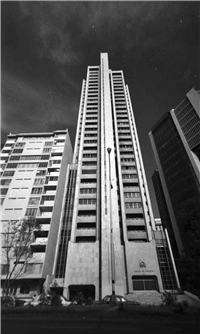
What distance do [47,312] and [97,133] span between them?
49558 millimetres

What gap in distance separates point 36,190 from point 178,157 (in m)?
45.5

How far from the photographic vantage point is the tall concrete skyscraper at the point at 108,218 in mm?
28406

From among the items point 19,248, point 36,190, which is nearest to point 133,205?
point 36,190

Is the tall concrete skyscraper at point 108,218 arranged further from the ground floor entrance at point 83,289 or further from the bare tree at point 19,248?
the bare tree at point 19,248

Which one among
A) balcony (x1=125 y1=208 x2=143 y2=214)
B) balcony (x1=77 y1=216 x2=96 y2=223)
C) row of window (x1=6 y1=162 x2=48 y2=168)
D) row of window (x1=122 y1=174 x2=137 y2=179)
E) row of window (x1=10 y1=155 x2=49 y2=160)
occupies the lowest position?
balcony (x1=77 y1=216 x2=96 y2=223)

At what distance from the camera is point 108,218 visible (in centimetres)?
3462

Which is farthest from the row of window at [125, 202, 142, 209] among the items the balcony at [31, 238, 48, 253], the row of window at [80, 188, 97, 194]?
the balcony at [31, 238, 48, 253]

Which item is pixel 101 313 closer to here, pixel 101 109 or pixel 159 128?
pixel 101 109

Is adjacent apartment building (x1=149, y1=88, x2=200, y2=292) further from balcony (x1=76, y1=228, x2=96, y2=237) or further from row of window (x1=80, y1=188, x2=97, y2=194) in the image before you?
row of window (x1=80, y1=188, x2=97, y2=194)

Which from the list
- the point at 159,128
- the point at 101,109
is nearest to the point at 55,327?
the point at 101,109

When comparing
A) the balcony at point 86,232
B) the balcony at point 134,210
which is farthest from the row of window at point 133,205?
the balcony at point 86,232

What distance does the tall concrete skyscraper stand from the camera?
93.2 ft

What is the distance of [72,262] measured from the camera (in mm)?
29812

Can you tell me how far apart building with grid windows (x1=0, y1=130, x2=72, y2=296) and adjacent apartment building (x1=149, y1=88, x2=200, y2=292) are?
105 feet
